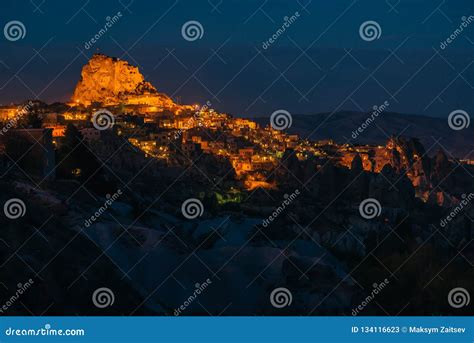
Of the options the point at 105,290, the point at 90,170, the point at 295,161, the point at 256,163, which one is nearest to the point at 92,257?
the point at 105,290

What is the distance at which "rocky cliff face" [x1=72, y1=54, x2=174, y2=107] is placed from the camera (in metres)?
108

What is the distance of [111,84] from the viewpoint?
11362cm

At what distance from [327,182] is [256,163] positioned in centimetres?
1630

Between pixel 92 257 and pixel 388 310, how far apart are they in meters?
9.96

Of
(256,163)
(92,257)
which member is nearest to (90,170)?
(92,257)

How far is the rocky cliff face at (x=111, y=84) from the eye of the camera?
108 metres

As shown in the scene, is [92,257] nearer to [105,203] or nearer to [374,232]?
[105,203]

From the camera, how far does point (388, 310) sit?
25406 mm

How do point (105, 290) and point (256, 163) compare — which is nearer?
point (105, 290)

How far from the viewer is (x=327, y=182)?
1923 inches

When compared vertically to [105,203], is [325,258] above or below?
above
